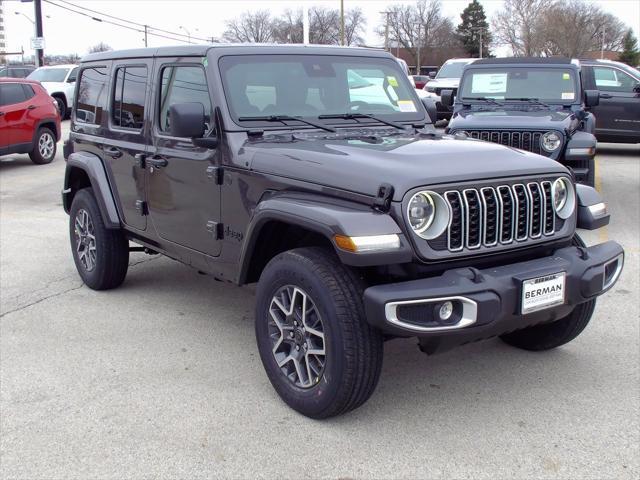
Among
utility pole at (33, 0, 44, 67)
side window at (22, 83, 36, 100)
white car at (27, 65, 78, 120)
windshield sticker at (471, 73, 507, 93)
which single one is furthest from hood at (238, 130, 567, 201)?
utility pole at (33, 0, 44, 67)

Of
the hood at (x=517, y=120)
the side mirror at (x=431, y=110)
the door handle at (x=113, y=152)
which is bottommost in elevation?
the door handle at (x=113, y=152)

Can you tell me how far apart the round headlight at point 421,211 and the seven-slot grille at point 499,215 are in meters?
0.09

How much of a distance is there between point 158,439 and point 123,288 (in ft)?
9.09

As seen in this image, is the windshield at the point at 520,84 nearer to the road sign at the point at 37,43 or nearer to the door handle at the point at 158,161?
the door handle at the point at 158,161

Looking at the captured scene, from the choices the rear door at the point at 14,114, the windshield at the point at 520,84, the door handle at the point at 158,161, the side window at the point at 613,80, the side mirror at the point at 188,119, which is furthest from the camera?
the side window at the point at 613,80

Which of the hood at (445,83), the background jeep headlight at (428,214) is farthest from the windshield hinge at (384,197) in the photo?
the hood at (445,83)

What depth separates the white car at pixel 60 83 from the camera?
→ 22.4 m

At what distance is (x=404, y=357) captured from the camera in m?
4.52

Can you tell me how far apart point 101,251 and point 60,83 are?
1892 cm

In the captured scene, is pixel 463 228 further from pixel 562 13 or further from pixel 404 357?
pixel 562 13

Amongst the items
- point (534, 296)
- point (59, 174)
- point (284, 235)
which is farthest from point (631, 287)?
point (59, 174)

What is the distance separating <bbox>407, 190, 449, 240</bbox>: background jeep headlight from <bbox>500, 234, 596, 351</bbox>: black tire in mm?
1124

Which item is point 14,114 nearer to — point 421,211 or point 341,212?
point 341,212

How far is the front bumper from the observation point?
3123 millimetres
